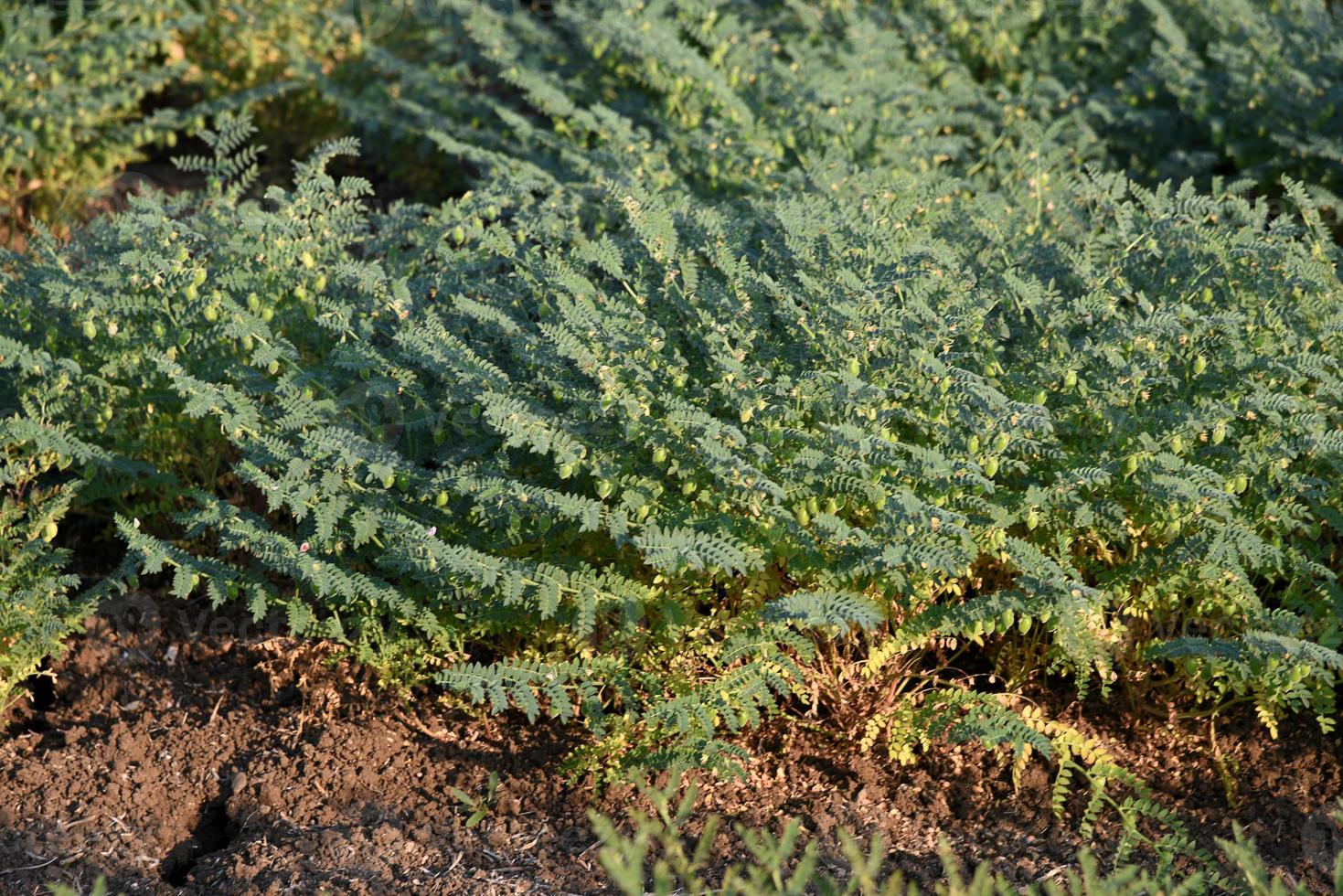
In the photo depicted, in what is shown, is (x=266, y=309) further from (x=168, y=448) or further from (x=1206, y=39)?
(x=1206, y=39)

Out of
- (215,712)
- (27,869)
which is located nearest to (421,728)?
(215,712)

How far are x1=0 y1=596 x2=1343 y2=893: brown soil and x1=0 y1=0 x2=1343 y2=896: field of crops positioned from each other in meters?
0.01

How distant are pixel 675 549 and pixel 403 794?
0.84 metres

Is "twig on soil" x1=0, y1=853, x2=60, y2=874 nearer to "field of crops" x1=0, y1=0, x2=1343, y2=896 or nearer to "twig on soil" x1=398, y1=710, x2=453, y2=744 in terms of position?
"field of crops" x1=0, y1=0, x2=1343, y2=896

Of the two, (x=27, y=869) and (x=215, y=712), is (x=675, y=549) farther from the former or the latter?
(x=27, y=869)

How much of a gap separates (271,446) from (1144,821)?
2.01m

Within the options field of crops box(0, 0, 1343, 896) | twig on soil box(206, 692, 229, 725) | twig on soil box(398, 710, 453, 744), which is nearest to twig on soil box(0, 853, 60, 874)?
field of crops box(0, 0, 1343, 896)

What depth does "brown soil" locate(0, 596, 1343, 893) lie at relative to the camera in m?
2.88

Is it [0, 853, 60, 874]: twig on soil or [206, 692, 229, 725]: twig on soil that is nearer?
[0, 853, 60, 874]: twig on soil

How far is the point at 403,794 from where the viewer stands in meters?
3.06

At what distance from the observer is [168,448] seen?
3.62 metres

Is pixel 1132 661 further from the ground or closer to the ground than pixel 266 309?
further from the ground

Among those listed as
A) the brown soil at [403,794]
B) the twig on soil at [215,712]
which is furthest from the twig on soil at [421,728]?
the twig on soil at [215,712]

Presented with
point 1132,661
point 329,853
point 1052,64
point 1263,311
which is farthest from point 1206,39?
point 329,853
